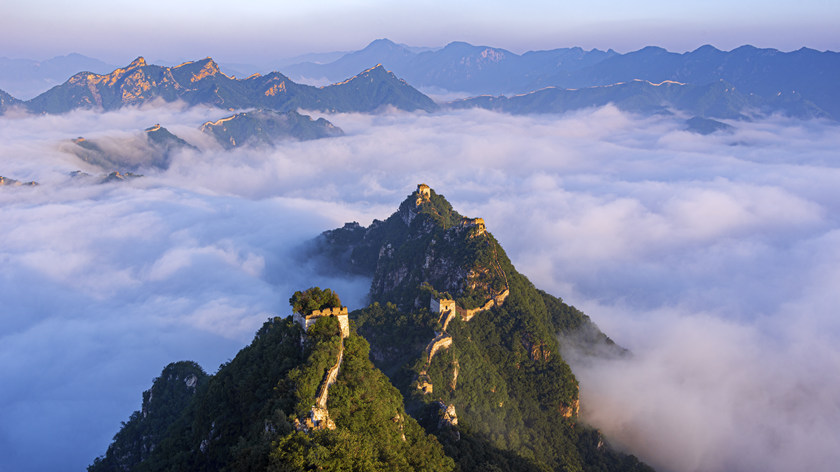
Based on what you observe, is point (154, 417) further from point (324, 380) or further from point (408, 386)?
point (324, 380)

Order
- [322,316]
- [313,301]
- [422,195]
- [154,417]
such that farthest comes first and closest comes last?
1. [422,195]
2. [154,417]
3. [313,301]
4. [322,316]

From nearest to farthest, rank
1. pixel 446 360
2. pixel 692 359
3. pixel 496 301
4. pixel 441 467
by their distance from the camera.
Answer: pixel 441 467, pixel 446 360, pixel 496 301, pixel 692 359

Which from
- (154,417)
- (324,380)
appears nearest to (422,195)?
(154,417)

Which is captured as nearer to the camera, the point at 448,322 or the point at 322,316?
the point at 322,316

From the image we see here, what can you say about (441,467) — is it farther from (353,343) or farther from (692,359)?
(692,359)

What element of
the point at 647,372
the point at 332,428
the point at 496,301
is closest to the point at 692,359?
the point at 647,372

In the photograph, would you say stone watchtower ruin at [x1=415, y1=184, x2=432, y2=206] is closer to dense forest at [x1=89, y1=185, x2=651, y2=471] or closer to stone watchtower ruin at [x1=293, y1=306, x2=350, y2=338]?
dense forest at [x1=89, y1=185, x2=651, y2=471]

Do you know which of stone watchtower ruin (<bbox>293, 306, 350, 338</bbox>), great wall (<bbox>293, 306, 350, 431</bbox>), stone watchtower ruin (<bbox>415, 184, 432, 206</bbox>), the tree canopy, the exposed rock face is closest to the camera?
great wall (<bbox>293, 306, 350, 431</bbox>)

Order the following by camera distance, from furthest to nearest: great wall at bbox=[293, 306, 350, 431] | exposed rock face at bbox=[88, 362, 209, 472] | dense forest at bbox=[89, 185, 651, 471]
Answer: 1. exposed rock face at bbox=[88, 362, 209, 472]
2. dense forest at bbox=[89, 185, 651, 471]
3. great wall at bbox=[293, 306, 350, 431]

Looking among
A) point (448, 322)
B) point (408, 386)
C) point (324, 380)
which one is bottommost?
point (408, 386)

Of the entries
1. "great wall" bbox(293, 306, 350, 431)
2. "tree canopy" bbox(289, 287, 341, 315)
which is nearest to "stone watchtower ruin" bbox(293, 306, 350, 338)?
"great wall" bbox(293, 306, 350, 431)

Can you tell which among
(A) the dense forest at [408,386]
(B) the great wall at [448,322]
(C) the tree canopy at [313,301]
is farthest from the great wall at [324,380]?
(B) the great wall at [448,322]
